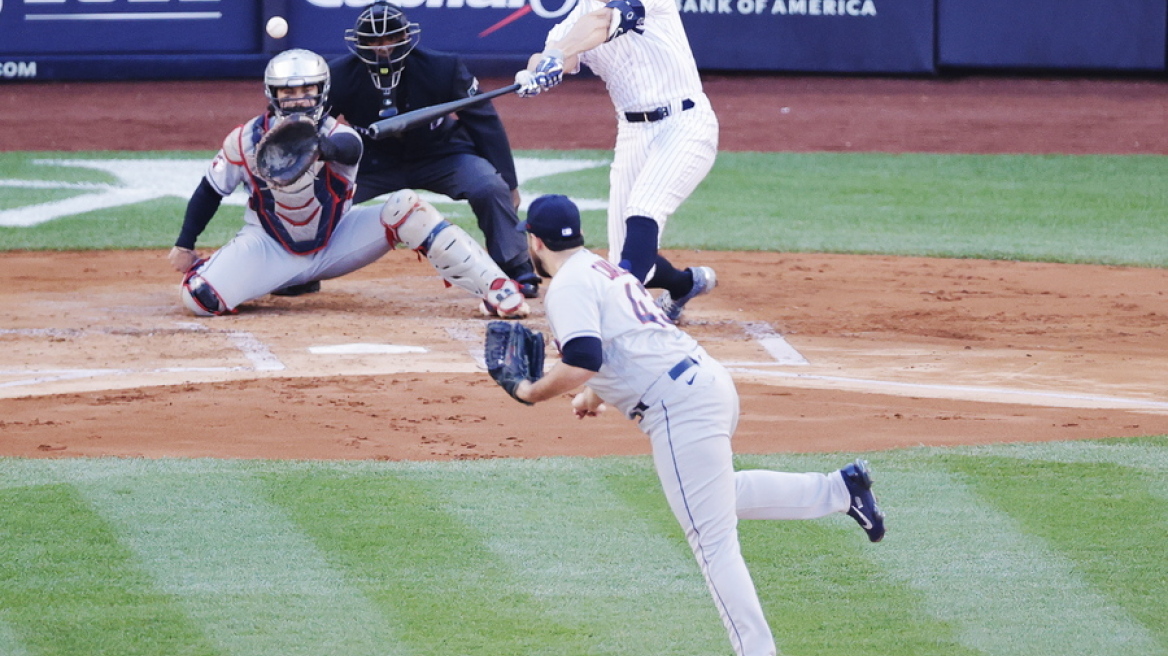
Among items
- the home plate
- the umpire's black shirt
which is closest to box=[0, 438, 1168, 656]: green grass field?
the home plate

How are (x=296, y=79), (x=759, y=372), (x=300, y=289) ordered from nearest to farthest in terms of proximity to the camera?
(x=759, y=372) < (x=296, y=79) < (x=300, y=289)

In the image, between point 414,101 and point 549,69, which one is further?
point 414,101

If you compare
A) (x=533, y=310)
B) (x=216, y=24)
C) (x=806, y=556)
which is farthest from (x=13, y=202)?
(x=806, y=556)

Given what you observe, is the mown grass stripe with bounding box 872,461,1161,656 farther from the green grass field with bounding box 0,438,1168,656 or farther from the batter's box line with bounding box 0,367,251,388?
the batter's box line with bounding box 0,367,251,388

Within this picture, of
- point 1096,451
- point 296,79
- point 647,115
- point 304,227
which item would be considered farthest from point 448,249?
point 1096,451

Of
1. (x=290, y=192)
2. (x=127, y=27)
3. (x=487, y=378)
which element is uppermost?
(x=290, y=192)

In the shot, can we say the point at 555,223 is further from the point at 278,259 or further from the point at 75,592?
the point at 278,259

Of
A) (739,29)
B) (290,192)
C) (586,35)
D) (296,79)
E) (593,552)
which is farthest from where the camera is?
(739,29)
